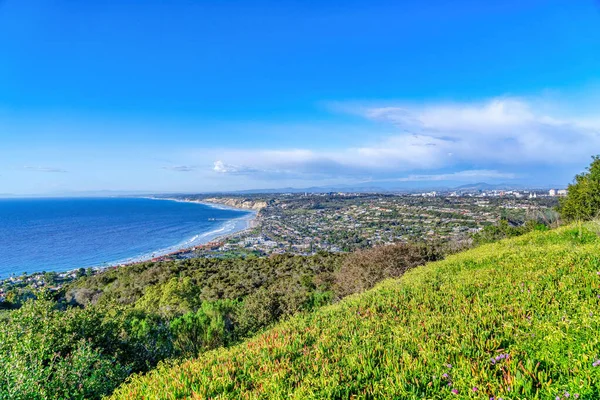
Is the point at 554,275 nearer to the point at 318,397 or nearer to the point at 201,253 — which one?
the point at 318,397

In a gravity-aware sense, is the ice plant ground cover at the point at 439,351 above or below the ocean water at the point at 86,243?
above

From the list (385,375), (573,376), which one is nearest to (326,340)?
(385,375)

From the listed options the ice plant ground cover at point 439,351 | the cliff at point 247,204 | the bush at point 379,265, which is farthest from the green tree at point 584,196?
the cliff at point 247,204

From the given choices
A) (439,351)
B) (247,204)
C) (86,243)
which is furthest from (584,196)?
(247,204)

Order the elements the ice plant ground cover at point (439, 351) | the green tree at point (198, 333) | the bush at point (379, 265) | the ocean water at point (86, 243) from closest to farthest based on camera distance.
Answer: the ice plant ground cover at point (439, 351), the green tree at point (198, 333), the bush at point (379, 265), the ocean water at point (86, 243)

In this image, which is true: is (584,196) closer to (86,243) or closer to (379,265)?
(379,265)

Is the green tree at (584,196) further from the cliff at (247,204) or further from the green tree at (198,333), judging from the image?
the cliff at (247,204)

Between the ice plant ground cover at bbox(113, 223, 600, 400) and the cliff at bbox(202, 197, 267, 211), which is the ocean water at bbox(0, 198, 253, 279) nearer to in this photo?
the ice plant ground cover at bbox(113, 223, 600, 400)
